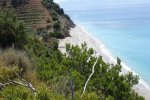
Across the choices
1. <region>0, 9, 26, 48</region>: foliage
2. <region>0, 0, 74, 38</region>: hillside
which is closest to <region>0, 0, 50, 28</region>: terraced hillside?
<region>0, 0, 74, 38</region>: hillside

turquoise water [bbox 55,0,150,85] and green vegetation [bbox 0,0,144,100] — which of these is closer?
green vegetation [bbox 0,0,144,100]

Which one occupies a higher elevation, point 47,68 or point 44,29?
point 47,68

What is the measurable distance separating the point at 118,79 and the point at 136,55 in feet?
148

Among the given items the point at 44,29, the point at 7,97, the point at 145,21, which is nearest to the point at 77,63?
the point at 7,97

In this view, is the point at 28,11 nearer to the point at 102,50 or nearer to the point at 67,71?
the point at 102,50

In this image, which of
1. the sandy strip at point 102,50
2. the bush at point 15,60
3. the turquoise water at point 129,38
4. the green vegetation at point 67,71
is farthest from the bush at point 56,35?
the bush at point 15,60

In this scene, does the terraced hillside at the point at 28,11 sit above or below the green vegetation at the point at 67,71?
below

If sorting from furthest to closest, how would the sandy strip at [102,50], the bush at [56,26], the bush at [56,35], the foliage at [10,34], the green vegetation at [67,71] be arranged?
the bush at [56,26]
the bush at [56,35]
the sandy strip at [102,50]
the foliage at [10,34]
the green vegetation at [67,71]

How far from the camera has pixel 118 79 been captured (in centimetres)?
2133

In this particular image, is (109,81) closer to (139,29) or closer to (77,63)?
(77,63)

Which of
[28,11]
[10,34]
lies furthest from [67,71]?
[28,11]

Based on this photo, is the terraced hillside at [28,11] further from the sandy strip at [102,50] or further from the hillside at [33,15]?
the sandy strip at [102,50]

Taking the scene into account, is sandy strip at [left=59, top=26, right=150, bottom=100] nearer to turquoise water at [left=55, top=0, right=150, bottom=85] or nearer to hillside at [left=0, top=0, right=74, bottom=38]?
turquoise water at [left=55, top=0, right=150, bottom=85]

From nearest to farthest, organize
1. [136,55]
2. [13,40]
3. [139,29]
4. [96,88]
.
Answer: [96,88] → [13,40] → [136,55] → [139,29]
